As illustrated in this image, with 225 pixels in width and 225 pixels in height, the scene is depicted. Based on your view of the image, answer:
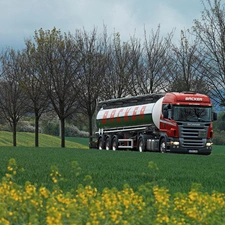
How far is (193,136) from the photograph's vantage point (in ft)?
118

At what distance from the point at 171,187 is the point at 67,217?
6.80 m

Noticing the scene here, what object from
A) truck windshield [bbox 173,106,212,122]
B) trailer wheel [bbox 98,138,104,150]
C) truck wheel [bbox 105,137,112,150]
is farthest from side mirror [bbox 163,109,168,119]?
trailer wheel [bbox 98,138,104,150]

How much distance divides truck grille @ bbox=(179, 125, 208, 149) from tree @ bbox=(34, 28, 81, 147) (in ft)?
54.7

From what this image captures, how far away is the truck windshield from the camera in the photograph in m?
35.6

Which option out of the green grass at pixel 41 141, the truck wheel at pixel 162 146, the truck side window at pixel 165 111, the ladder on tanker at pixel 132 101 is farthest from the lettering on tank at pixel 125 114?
the green grass at pixel 41 141

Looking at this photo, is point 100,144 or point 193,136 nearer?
point 193,136

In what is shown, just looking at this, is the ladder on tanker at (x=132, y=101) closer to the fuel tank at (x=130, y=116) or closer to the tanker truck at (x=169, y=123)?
the tanker truck at (x=169, y=123)

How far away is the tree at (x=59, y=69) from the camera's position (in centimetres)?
5081

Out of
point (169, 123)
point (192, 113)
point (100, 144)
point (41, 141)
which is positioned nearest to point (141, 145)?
point (169, 123)

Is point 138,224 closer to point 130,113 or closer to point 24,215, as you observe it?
point 24,215

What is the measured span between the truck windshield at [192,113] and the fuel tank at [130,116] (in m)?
1.33

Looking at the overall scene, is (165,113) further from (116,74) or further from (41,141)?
(41,141)

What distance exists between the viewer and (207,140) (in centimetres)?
3650

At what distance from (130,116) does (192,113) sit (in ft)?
18.7
